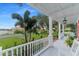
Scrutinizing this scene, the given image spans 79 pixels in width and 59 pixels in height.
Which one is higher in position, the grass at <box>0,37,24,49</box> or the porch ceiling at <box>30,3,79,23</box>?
the porch ceiling at <box>30,3,79,23</box>

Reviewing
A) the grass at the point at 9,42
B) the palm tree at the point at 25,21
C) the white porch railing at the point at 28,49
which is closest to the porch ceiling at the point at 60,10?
the palm tree at the point at 25,21

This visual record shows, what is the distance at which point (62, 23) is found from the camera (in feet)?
7.95

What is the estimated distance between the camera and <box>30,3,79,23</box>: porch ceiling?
2.38 m

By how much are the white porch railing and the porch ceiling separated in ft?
1.27

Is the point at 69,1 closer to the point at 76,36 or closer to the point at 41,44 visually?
the point at 76,36

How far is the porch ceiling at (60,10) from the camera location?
2385 mm

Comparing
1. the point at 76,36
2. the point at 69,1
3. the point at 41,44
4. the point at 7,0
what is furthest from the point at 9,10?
the point at 76,36

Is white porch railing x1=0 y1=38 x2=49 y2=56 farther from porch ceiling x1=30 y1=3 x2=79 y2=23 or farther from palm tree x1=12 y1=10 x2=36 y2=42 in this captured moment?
porch ceiling x1=30 y1=3 x2=79 y2=23

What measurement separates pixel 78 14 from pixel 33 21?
2.11ft

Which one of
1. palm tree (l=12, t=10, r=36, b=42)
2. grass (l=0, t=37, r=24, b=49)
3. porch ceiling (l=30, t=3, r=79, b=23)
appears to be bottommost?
grass (l=0, t=37, r=24, b=49)

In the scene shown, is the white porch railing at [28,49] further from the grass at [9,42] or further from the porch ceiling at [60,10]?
the porch ceiling at [60,10]

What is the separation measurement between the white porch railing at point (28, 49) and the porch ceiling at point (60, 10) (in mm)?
387

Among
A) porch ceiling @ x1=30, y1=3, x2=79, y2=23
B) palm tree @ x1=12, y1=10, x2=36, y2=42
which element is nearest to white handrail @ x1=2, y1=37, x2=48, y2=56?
palm tree @ x1=12, y1=10, x2=36, y2=42

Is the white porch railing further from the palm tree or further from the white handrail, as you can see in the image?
the palm tree
